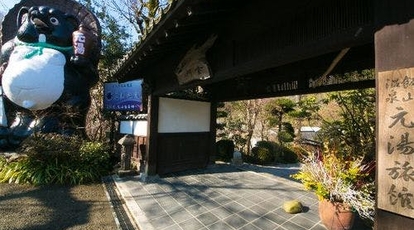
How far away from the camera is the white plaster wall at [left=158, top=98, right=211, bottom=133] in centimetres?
836

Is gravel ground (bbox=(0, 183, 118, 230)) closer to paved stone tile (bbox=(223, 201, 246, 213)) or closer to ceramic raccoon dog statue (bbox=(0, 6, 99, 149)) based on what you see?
paved stone tile (bbox=(223, 201, 246, 213))

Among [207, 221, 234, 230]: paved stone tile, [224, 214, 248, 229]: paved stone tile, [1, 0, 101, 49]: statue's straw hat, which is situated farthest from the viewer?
[1, 0, 101, 49]: statue's straw hat

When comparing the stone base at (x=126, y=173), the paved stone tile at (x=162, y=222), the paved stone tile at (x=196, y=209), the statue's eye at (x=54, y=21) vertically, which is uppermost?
the statue's eye at (x=54, y=21)

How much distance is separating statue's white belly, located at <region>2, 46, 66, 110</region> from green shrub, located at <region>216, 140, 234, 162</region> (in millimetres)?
6729

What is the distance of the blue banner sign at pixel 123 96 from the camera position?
9789 mm

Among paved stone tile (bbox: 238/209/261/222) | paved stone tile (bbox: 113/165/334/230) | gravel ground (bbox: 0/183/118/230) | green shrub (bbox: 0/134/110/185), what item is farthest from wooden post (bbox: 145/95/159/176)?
paved stone tile (bbox: 238/209/261/222)

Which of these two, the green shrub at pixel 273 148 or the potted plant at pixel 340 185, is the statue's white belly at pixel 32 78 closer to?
the green shrub at pixel 273 148

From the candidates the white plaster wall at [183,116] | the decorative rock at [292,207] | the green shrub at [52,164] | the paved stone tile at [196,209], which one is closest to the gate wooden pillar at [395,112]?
the decorative rock at [292,207]

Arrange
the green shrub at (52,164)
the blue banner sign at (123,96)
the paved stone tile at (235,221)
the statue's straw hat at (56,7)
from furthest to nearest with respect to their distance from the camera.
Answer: the statue's straw hat at (56,7), the blue banner sign at (123,96), the green shrub at (52,164), the paved stone tile at (235,221)

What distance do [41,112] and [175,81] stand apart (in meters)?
6.25

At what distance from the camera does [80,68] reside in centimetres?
1079

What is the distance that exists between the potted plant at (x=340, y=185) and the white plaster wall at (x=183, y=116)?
191 inches

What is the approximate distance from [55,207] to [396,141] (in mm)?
6121

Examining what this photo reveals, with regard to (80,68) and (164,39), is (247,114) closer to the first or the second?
(80,68)
